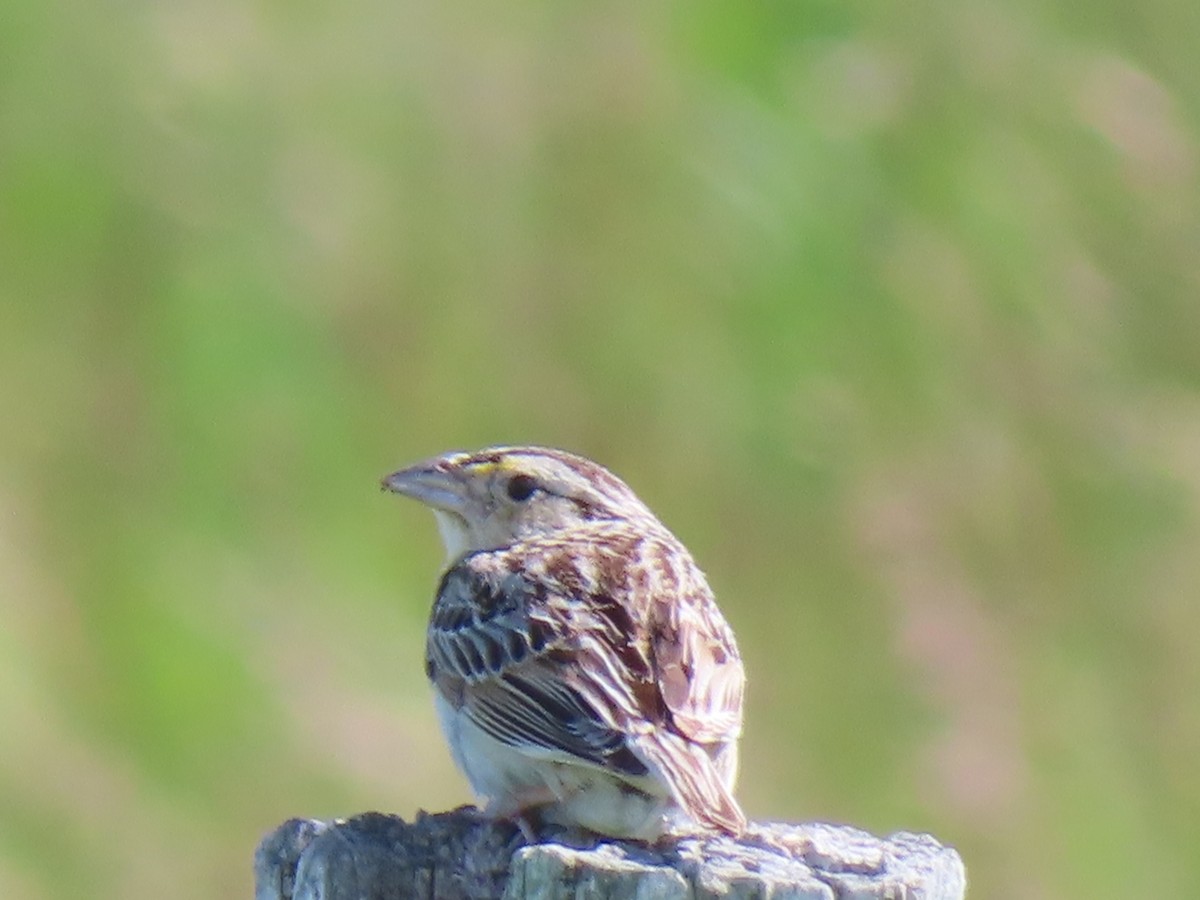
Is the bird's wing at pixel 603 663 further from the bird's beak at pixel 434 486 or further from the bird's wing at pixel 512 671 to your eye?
the bird's beak at pixel 434 486

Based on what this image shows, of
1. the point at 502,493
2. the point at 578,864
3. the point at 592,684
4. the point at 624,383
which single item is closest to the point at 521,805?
the point at 592,684

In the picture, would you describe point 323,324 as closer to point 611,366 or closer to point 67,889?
point 611,366

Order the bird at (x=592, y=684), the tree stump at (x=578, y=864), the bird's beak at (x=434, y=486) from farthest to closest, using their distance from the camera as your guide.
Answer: the bird's beak at (x=434, y=486), the bird at (x=592, y=684), the tree stump at (x=578, y=864)

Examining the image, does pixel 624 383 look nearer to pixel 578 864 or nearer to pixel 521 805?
pixel 521 805

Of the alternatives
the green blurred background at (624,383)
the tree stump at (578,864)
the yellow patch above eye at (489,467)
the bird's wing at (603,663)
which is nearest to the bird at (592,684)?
the bird's wing at (603,663)

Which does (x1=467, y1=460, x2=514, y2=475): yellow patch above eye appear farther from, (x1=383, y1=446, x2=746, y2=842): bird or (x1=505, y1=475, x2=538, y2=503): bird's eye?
(x1=383, y1=446, x2=746, y2=842): bird

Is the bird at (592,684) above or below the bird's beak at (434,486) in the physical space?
below

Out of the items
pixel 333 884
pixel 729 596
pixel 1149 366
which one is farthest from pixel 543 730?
pixel 1149 366

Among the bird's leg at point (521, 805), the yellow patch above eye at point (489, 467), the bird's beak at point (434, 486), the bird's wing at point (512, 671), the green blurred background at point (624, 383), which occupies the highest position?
the green blurred background at point (624, 383)
